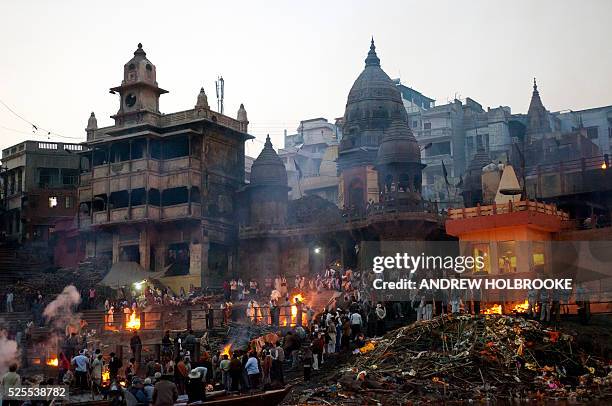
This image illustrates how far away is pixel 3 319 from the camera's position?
3897 cm

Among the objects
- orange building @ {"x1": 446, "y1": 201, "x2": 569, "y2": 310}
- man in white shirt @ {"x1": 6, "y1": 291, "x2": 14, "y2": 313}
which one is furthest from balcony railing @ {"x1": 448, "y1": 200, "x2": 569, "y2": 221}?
man in white shirt @ {"x1": 6, "y1": 291, "x2": 14, "y2": 313}

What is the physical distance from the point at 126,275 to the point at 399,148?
16.9m

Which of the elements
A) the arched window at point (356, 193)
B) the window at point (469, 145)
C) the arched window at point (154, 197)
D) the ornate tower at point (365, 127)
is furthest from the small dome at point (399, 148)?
the window at point (469, 145)

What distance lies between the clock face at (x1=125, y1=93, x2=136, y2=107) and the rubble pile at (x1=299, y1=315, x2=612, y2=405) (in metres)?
30.6

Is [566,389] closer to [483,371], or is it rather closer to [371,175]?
[483,371]

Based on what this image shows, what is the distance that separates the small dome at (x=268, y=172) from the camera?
48156 millimetres

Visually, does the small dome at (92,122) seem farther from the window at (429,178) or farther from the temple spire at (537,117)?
the temple spire at (537,117)

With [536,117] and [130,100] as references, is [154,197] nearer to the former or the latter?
[130,100]

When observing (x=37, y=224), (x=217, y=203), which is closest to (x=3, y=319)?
(x=217, y=203)

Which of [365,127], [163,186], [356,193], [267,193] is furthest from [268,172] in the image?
[365,127]

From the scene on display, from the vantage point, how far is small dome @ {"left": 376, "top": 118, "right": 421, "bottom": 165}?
43188 millimetres

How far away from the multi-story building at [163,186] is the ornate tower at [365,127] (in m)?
7.14

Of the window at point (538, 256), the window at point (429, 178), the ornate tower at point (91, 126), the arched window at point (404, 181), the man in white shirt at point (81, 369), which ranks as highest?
the ornate tower at point (91, 126)

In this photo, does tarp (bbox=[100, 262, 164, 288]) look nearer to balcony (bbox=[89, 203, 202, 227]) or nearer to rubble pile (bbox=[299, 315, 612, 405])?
balcony (bbox=[89, 203, 202, 227])
